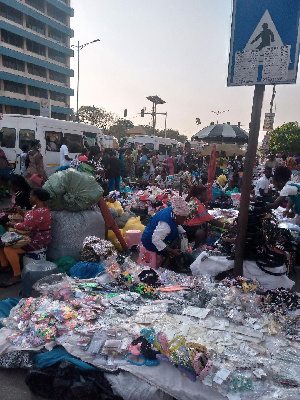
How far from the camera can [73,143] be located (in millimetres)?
12469

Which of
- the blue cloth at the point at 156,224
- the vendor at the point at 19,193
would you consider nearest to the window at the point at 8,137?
the vendor at the point at 19,193

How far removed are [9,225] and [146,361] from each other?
10.6ft

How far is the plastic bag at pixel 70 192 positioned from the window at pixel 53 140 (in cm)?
705

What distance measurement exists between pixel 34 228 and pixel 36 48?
3780 centimetres

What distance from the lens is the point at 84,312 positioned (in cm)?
310

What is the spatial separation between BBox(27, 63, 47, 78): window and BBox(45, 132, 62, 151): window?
28.4 metres

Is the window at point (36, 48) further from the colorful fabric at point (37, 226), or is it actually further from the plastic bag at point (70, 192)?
the colorful fabric at point (37, 226)

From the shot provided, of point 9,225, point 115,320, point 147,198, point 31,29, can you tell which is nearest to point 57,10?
point 31,29

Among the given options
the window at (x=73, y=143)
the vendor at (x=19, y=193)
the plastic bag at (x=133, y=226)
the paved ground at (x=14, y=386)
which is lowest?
the paved ground at (x=14, y=386)

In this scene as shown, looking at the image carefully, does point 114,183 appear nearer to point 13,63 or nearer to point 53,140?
point 53,140

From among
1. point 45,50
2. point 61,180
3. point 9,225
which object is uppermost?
point 45,50

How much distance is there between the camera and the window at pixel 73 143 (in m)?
12.2

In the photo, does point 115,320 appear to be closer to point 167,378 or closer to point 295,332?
point 167,378

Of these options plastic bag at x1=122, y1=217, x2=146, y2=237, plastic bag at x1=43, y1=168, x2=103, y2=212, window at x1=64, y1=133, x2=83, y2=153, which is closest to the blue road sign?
plastic bag at x1=43, y1=168, x2=103, y2=212
